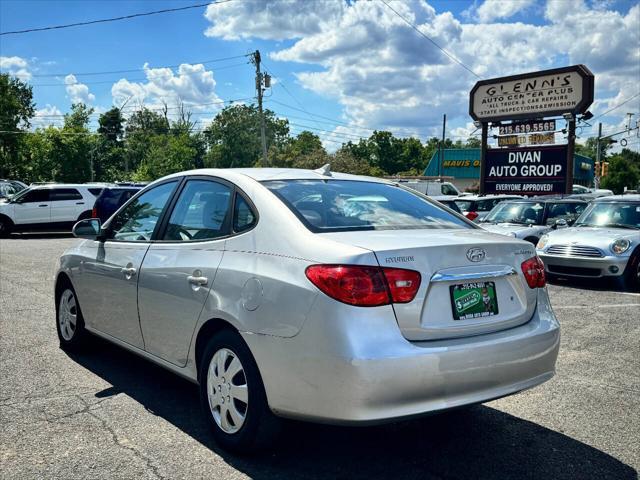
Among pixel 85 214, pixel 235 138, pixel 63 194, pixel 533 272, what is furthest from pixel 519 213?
pixel 235 138

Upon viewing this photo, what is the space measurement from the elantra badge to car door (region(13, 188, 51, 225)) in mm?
20519

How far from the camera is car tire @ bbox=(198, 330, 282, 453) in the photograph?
329cm

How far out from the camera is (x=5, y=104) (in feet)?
172

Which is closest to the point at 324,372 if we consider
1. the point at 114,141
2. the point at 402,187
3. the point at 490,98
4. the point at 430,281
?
the point at 430,281

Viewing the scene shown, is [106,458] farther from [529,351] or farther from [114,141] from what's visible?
[114,141]

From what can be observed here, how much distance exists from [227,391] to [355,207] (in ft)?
4.44

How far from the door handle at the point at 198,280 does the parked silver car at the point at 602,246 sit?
799 centimetres

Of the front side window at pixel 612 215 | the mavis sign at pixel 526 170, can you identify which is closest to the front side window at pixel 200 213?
the front side window at pixel 612 215

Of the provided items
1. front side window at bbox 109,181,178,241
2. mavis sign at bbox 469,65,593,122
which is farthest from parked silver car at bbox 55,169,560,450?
mavis sign at bbox 469,65,593,122

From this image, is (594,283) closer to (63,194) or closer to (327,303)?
(327,303)

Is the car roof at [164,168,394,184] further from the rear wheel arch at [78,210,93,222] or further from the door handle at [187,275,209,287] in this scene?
the rear wheel arch at [78,210,93,222]

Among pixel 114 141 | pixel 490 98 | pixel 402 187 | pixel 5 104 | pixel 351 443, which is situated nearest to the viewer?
pixel 351 443

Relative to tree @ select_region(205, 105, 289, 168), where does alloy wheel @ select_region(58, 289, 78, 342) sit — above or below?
below

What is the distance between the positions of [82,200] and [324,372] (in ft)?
68.0
